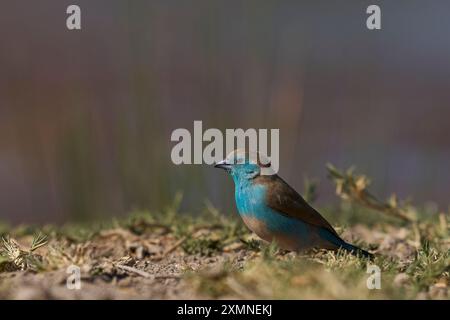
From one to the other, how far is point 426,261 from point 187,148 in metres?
3.34

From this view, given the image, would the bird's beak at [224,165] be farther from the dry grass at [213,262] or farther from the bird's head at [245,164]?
the dry grass at [213,262]

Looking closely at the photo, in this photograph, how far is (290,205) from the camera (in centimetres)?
374

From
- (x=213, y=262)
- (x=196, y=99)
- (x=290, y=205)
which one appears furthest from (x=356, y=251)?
(x=196, y=99)

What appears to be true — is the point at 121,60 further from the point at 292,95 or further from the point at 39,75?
the point at 39,75

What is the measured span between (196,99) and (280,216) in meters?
6.62

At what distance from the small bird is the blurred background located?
1967mm

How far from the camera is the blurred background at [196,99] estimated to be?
20.5 feet

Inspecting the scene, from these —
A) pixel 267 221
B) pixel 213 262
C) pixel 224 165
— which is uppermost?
pixel 224 165

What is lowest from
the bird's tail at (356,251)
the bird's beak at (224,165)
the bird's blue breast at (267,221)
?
the bird's tail at (356,251)

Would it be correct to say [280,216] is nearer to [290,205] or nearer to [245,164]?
[290,205]

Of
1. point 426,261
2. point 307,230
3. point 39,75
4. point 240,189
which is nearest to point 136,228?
point 240,189

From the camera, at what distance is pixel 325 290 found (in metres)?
2.62

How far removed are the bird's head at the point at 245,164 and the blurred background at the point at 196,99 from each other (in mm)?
1902

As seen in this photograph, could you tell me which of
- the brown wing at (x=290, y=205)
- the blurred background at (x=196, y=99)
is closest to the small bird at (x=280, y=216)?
the brown wing at (x=290, y=205)
